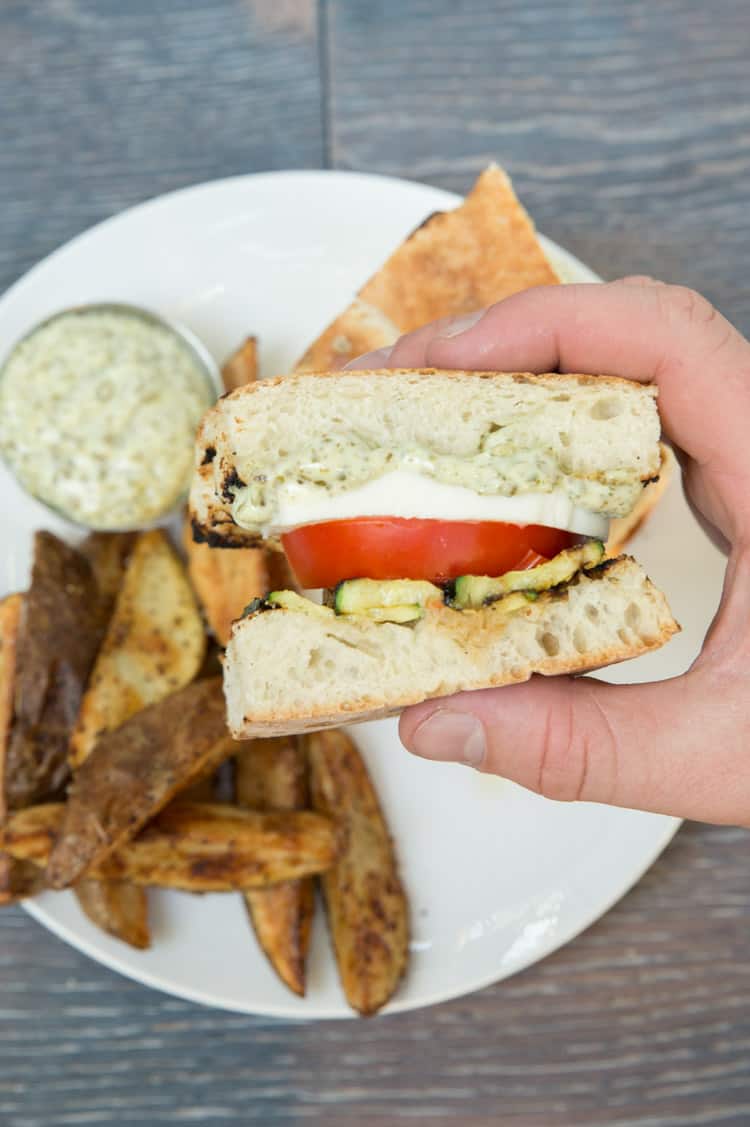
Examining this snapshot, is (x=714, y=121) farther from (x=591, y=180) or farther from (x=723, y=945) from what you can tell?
(x=723, y=945)

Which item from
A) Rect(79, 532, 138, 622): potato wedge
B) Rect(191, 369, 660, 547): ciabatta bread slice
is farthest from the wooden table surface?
Rect(191, 369, 660, 547): ciabatta bread slice

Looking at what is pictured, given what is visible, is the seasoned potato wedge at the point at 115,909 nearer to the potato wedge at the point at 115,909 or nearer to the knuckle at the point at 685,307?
the potato wedge at the point at 115,909

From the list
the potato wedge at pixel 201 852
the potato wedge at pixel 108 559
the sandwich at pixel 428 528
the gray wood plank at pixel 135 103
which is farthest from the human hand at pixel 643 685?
the gray wood plank at pixel 135 103

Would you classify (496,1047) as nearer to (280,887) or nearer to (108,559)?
(280,887)

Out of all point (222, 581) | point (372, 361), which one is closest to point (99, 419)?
point (222, 581)

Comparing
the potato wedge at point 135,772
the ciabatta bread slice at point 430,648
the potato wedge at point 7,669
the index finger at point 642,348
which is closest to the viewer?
the ciabatta bread slice at point 430,648

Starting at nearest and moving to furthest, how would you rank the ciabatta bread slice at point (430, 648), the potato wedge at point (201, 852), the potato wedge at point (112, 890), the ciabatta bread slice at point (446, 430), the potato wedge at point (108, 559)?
the ciabatta bread slice at point (430, 648)
the ciabatta bread slice at point (446, 430)
the potato wedge at point (201, 852)
the potato wedge at point (112, 890)
the potato wedge at point (108, 559)
